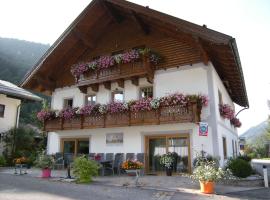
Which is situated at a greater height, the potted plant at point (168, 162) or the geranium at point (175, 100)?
the geranium at point (175, 100)

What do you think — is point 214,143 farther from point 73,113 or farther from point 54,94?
point 54,94

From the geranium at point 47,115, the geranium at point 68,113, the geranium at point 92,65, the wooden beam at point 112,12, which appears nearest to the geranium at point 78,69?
the geranium at point 92,65

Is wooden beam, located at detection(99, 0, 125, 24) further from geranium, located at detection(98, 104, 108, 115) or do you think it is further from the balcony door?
the balcony door

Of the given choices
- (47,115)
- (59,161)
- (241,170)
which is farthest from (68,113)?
(241,170)

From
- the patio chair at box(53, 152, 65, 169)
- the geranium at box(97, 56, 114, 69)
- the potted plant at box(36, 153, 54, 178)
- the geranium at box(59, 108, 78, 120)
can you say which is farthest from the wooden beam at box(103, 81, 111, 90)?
the potted plant at box(36, 153, 54, 178)

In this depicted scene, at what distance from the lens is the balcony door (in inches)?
689

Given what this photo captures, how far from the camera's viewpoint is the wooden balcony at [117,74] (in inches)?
593

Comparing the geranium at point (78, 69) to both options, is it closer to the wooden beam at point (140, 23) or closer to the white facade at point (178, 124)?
the white facade at point (178, 124)

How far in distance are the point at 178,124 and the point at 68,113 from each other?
22.3 feet

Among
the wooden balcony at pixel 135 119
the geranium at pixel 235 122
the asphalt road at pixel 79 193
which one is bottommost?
the asphalt road at pixel 79 193

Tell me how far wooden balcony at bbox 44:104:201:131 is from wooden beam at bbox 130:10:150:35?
16.1ft

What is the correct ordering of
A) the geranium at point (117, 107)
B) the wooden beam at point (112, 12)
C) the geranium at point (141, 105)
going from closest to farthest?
the geranium at point (141, 105) < the geranium at point (117, 107) < the wooden beam at point (112, 12)

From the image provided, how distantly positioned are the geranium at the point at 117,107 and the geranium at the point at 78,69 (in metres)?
3.17

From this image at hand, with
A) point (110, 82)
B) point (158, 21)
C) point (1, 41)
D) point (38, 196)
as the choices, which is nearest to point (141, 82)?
point (110, 82)
